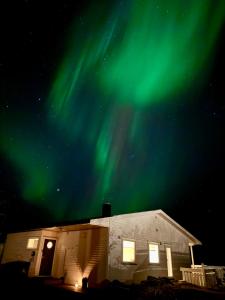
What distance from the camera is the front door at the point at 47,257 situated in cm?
1543

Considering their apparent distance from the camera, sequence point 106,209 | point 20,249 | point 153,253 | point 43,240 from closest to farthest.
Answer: point 106,209, point 153,253, point 43,240, point 20,249

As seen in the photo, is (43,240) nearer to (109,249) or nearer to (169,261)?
(109,249)

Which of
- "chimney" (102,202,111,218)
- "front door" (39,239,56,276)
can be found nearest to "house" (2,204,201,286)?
"front door" (39,239,56,276)

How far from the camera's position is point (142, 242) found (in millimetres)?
14414

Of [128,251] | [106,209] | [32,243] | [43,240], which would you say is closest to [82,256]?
[128,251]

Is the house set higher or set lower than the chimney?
lower

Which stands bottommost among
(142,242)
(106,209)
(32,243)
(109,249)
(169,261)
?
(169,261)

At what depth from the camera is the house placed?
40.8 ft

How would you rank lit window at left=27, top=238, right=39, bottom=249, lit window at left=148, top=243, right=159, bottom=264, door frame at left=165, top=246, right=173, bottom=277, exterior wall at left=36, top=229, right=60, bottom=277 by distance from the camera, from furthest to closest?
door frame at left=165, top=246, right=173, bottom=277 < lit window at left=27, top=238, right=39, bottom=249 < exterior wall at left=36, top=229, right=60, bottom=277 < lit window at left=148, top=243, right=159, bottom=264

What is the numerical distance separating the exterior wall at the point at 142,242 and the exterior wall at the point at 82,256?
511mm

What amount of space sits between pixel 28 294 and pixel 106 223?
453 centimetres

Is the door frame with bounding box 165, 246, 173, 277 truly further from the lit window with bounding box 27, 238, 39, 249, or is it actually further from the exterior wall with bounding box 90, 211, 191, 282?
the lit window with bounding box 27, 238, 39, 249

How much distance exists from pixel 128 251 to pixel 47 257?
19.0 feet

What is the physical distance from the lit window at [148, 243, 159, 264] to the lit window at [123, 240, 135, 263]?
1761 millimetres
